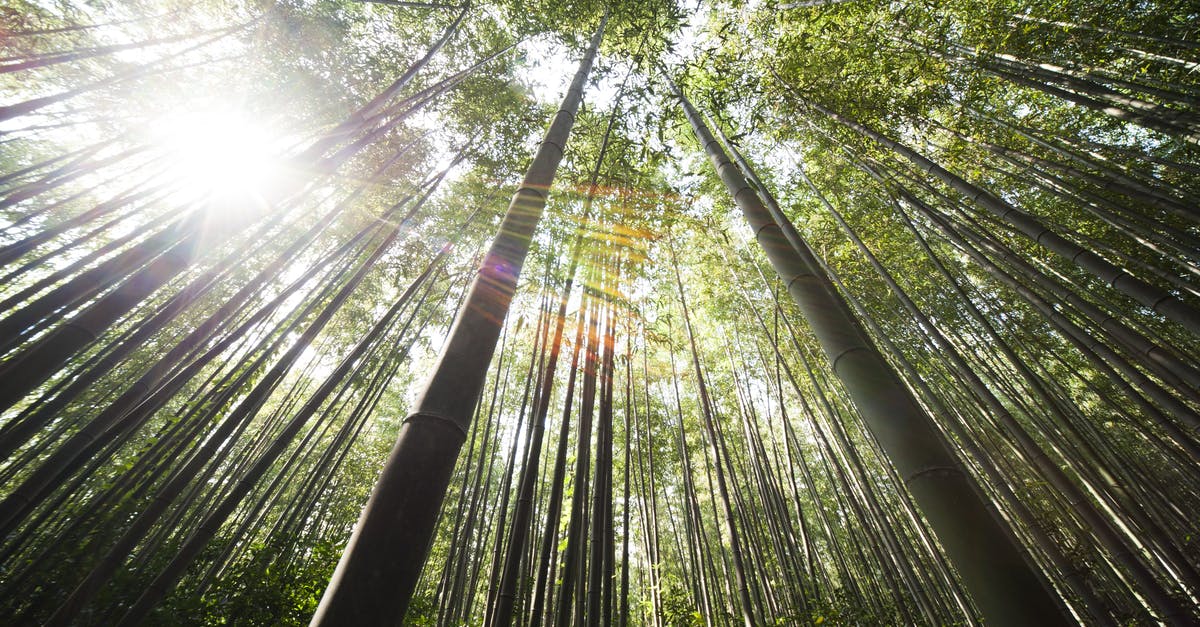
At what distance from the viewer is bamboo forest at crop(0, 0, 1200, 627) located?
1459mm

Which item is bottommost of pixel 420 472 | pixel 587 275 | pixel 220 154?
pixel 420 472

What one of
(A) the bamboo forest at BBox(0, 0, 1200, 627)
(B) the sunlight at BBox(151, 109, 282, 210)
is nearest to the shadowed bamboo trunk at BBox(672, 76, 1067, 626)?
(A) the bamboo forest at BBox(0, 0, 1200, 627)

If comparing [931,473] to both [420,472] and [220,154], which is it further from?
[220,154]

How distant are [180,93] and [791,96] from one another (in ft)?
24.8

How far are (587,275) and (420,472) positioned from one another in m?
2.67

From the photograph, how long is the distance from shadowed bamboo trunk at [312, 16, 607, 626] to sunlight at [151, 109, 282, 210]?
347cm

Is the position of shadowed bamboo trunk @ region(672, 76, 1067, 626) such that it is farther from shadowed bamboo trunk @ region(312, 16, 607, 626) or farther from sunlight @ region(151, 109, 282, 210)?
sunlight @ region(151, 109, 282, 210)

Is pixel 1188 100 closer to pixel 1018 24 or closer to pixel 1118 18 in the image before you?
pixel 1118 18

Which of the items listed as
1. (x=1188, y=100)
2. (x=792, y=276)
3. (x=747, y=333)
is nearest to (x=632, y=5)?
(x=792, y=276)

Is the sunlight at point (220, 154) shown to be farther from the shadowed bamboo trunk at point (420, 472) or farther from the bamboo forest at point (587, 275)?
the shadowed bamboo trunk at point (420, 472)

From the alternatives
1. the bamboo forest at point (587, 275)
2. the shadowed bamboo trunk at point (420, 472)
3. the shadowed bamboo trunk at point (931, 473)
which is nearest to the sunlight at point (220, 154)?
the bamboo forest at point (587, 275)

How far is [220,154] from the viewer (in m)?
4.49

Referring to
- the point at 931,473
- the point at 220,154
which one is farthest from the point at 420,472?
the point at 220,154

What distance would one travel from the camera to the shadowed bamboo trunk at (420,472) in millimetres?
549
